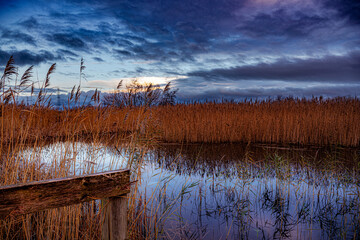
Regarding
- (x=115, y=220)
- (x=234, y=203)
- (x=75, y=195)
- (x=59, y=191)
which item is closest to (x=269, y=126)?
(x=234, y=203)

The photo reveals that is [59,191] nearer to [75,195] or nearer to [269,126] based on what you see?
[75,195]

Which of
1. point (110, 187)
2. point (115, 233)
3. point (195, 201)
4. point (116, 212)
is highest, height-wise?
point (110, 187)

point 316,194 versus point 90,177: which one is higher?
point 90,177

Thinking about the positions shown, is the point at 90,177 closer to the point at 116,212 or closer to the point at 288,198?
the point at 116,212

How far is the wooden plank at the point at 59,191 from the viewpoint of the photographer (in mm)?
1493

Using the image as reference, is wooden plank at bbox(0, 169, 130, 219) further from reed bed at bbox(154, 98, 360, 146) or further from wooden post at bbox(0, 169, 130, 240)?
reed bed at bbox(154, 98, 360, 146)

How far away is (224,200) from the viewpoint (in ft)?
15.2

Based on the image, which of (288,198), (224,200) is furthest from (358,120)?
(224,200)

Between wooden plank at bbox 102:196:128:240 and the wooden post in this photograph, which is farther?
wooden plank at bbox 102:196:128:240

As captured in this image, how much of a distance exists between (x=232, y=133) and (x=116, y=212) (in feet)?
29.8

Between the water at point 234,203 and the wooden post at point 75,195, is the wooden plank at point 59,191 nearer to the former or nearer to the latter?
the wooden post at point 75,195

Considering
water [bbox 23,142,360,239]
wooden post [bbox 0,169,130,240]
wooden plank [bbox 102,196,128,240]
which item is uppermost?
wooden post [bbox 0,169,130,240]

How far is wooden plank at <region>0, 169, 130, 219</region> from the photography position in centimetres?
149

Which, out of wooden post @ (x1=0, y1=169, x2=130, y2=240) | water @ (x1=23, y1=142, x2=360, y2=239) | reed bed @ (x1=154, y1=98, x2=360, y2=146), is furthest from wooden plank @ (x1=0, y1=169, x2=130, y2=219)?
reed bed @ (x1=154, y1=98, x2=360, y2=146)
